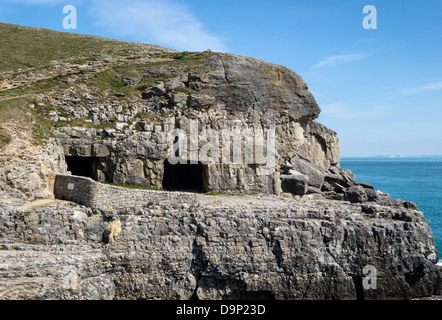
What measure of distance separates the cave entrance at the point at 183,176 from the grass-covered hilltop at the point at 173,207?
0.51ft

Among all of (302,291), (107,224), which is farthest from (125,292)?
(302,291)

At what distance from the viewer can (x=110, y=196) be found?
25344mm

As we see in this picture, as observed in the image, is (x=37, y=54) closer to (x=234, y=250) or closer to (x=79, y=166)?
(x=79, y=166)

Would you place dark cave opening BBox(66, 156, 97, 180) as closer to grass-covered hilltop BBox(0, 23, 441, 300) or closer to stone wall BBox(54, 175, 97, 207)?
grass-covered hilltop BBox(0, 23, 441, 300)

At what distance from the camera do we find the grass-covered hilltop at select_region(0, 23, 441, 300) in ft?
75.5

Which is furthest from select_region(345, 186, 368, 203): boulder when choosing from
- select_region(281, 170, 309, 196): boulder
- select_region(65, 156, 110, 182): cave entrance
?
select_region(65, 156, 110, 182): cave entrance

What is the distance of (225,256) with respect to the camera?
78.6ft

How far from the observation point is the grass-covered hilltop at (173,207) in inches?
906

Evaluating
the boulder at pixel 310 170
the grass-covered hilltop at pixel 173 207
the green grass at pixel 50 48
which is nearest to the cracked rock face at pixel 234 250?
the grass-covered hilltop at pixel 173 207

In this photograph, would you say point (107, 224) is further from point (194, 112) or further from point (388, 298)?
point (388, 298)

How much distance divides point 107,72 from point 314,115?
782 inches

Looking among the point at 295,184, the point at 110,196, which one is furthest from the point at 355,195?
the point at 110,196

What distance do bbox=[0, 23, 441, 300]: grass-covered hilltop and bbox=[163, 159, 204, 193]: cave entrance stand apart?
0.16 m

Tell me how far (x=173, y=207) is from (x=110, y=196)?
12.9ft
